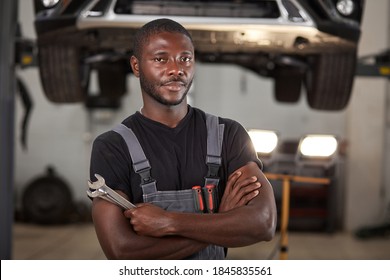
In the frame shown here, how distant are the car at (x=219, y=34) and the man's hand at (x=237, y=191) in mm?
1425

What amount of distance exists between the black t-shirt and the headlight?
165 centimetres

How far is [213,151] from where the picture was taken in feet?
4.35

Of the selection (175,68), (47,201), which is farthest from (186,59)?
(47,201)

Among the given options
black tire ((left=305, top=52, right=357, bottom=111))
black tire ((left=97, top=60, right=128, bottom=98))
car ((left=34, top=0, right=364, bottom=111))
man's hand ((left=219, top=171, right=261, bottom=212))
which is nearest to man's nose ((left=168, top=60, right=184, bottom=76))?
man's hand ((left=219, top=171, right=261, bottom=212))

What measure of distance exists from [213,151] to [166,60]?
0.21 metres

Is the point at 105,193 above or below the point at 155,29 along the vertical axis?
below

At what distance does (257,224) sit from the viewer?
4.23 feet

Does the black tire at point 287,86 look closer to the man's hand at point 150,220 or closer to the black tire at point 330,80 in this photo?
the black tire at point 330,80

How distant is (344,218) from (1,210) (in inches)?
203

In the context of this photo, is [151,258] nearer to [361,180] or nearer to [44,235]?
[44,235]

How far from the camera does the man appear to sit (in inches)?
50.3

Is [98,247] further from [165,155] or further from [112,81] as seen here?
[165,155]

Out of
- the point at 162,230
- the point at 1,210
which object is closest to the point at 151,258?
the point at 162,230
